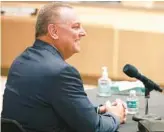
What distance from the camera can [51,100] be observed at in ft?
5.92

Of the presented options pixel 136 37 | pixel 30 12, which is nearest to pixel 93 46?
pixel 136 37

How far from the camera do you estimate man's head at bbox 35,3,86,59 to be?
6.63 ft

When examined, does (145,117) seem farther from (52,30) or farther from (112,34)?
(112,34)

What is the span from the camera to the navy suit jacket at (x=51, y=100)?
1.79 metres

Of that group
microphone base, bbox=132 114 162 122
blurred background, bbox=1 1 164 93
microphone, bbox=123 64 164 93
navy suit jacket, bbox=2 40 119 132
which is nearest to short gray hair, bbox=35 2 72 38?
navy suit jacket, bbox=2 40 119 132

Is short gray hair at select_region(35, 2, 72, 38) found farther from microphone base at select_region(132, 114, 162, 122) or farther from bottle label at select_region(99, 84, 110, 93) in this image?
bottle label at select_region(99, 84, 110, 93)

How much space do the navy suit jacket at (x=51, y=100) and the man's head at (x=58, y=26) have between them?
4.6 inches

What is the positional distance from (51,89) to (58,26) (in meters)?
0.38

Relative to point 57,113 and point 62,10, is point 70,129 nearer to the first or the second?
point 57,113

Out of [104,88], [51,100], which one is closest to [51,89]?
[51,100]

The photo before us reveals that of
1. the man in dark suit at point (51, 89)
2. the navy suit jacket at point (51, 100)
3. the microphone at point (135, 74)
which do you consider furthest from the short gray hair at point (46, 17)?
the microphone at point (135, 74)

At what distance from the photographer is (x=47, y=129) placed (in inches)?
71.8

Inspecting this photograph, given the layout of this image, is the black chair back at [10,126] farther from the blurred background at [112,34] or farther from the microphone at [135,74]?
the blurred background at [112,34]

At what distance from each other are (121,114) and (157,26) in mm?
2426
